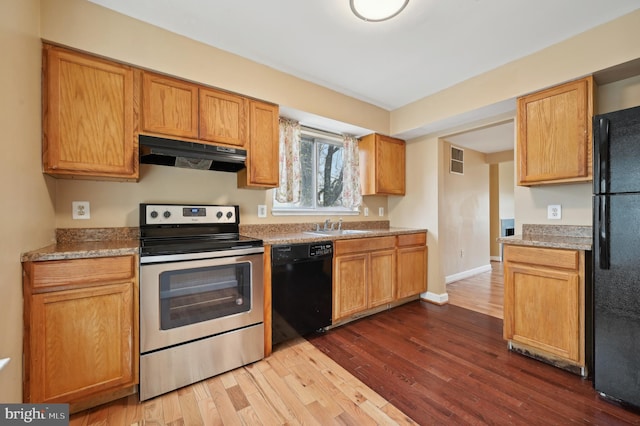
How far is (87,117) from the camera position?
1736mm

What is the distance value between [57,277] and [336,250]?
195 centimetres

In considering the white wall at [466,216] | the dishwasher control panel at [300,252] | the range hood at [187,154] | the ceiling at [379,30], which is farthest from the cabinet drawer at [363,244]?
the ceiling at [379,30]

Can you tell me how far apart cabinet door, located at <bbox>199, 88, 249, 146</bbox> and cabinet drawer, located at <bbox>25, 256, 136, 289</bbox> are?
1.10 m

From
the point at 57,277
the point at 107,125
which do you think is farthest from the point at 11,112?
the point at 57,277

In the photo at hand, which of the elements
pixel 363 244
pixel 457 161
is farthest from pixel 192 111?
pixel 457 161

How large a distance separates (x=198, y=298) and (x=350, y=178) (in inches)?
90.9

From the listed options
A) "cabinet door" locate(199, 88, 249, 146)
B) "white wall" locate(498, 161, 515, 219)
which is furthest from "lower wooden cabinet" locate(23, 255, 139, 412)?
"white wall" locate(498, 161, 515, 219)

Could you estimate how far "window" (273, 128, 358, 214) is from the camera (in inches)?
127

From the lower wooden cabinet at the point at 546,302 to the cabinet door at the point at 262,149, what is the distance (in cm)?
218

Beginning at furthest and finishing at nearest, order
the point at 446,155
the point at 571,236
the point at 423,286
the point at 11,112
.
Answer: the point at 446,155 → the point at 423,286 → the point at 571,236 → the point at 11,112

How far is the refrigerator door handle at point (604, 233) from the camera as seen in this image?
5.29ft

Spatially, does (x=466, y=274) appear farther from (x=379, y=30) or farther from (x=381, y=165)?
(x=379, y=30)

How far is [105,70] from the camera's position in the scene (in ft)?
5.86

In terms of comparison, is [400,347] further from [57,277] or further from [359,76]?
[359,76]
